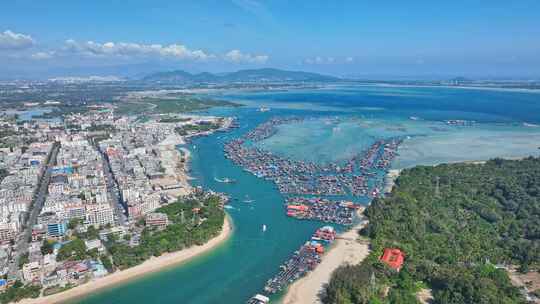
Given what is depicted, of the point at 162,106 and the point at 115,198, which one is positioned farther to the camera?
the point at 162,106

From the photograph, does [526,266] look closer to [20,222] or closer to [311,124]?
[20,222]

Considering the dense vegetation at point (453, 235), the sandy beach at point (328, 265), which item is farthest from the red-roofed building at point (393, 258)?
the sandy beach at point (328, 265)

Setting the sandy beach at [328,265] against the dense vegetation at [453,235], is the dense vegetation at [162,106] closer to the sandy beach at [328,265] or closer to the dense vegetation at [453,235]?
the dense vegetation at [453,235]

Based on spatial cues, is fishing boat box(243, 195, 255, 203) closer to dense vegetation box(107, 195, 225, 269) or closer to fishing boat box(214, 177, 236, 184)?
dense vegetation box(107, 195, 225, 269)

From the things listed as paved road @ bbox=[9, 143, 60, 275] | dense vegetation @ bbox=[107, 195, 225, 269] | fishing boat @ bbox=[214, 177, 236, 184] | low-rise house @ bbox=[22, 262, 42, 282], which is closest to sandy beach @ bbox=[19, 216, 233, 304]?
dense vegetation @ bbox=[107, 195, 225, 269]

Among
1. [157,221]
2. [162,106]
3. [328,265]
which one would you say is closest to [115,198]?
[157,221]

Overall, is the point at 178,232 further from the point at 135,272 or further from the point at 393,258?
the point at 393,258
